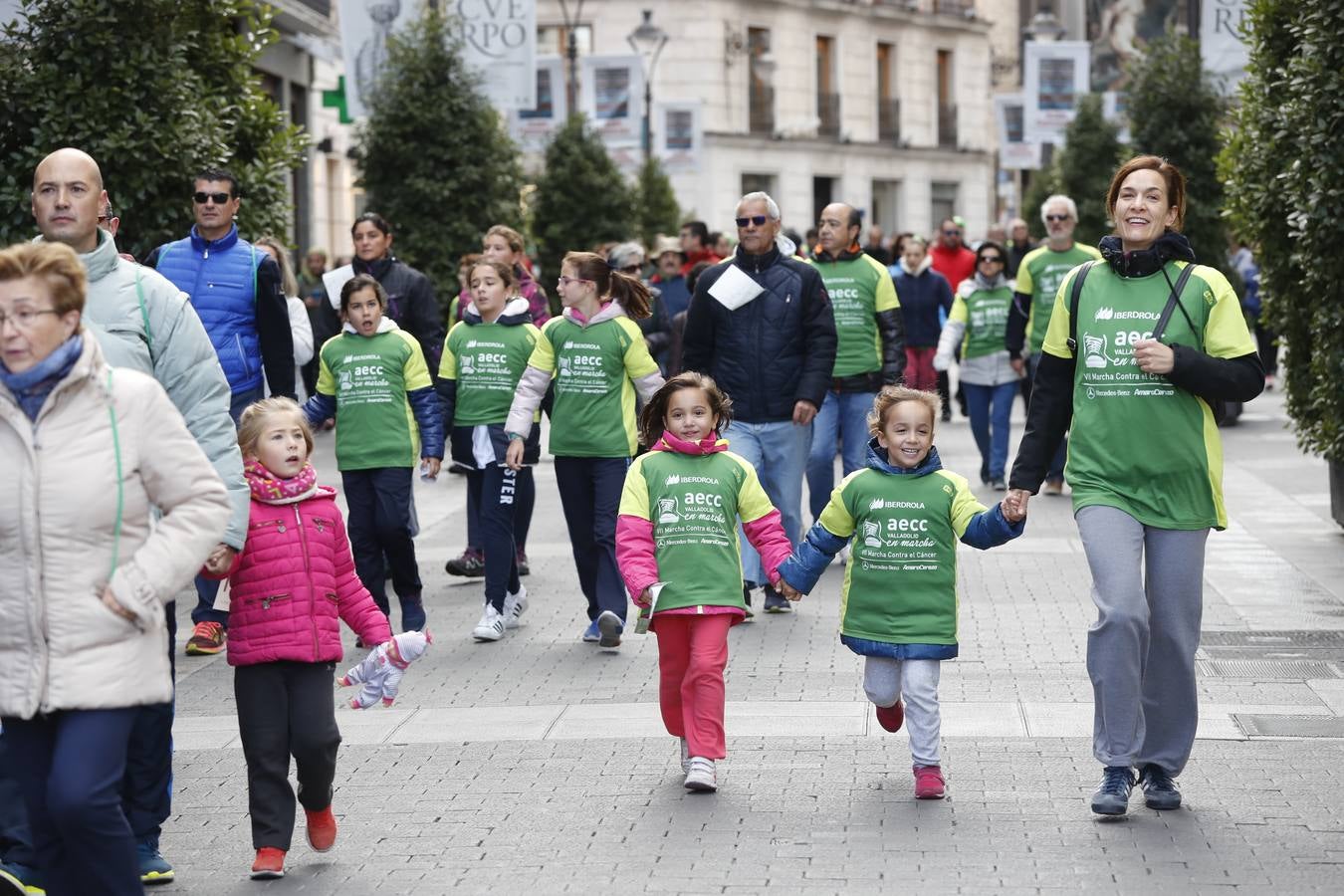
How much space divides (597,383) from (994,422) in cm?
669

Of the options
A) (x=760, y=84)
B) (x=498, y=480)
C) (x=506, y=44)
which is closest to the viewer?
(x=498, y=480)

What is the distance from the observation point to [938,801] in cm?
649

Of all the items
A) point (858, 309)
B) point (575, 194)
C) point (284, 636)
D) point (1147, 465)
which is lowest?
point (284, 636)

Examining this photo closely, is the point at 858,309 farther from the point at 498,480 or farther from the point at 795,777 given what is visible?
the point at 795,777

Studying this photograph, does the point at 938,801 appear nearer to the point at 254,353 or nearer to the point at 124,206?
the point at 254,353

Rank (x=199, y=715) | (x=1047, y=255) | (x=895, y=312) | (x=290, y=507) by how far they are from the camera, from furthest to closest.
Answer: (x=1047, y=255) → (x=895, y=312) → (x=199, y=715) → (x=290, y=507)

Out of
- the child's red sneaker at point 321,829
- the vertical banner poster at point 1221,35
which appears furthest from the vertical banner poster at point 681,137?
the child's red sneaker at point 321,829

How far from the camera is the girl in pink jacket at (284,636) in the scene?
5.78 m

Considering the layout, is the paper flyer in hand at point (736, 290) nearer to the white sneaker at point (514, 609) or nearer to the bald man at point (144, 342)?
the white sneaker at point (514, 609)

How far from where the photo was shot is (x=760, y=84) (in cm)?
5344

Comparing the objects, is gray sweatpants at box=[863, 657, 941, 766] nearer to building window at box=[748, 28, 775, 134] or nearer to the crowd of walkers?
the crowd of walkers

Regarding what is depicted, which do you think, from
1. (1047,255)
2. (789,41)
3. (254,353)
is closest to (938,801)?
(254,353)

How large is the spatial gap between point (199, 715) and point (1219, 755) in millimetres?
3813

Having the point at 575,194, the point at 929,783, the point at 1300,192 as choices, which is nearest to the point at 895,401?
the point at 929,783
